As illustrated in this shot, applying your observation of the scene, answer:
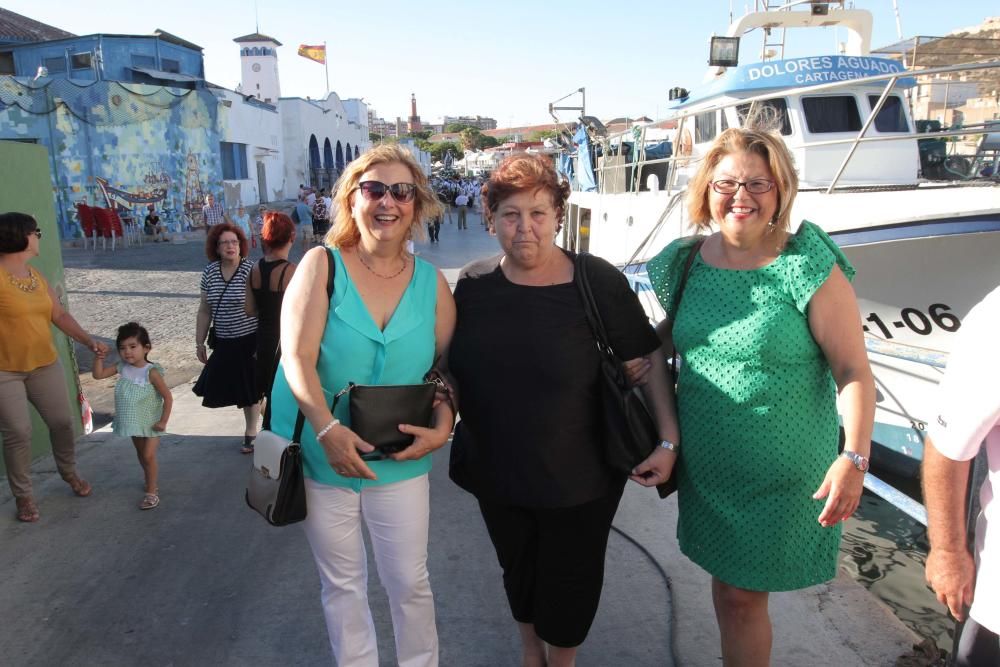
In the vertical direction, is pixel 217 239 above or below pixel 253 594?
above

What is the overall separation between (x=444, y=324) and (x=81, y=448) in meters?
3.91

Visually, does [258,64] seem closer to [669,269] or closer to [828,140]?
[828,140]

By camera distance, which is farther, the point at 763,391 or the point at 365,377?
the point at 365,377

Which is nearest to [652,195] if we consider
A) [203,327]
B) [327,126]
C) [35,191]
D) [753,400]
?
[203,327]

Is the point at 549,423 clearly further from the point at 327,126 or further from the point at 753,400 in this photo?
the point at 327,126

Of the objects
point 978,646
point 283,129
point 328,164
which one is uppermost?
point 283,129

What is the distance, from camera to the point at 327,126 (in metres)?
42.5

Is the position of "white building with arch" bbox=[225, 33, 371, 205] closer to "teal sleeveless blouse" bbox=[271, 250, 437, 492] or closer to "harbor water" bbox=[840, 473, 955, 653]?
"harbor water" bbox=[840, 473, 955, 653]

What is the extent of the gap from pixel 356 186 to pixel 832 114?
7545mm

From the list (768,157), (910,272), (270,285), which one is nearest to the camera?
(768,157)

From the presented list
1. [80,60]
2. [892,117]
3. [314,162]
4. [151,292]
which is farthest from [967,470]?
[314,162]

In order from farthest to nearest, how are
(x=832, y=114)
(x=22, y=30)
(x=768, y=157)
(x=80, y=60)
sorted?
(x=22, y=30), (x=80, y=60), (x=832, y=114), (x=768, y=157)

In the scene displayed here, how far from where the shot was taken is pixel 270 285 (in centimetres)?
447

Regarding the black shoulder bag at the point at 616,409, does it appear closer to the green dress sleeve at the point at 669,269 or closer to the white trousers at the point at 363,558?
the green dress sleeve at the point at 669,269
